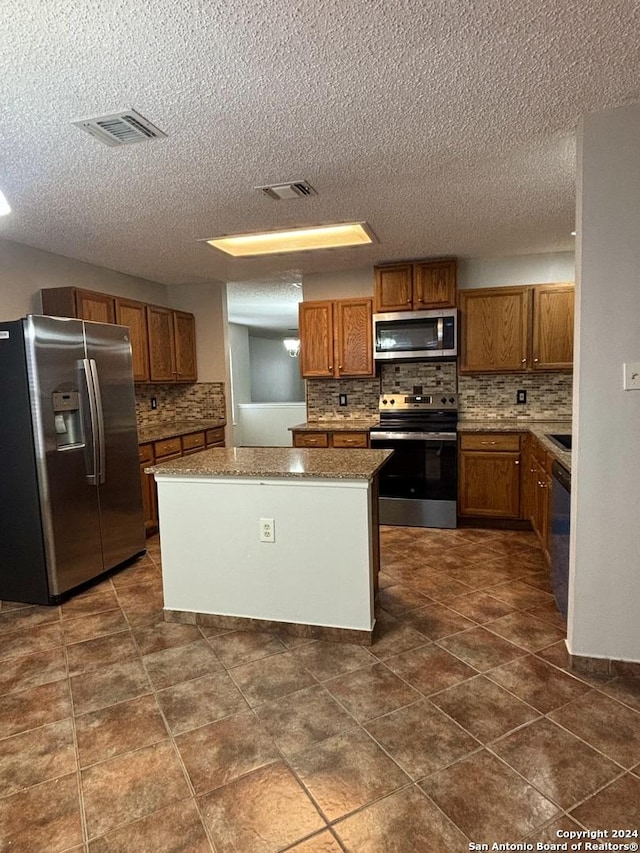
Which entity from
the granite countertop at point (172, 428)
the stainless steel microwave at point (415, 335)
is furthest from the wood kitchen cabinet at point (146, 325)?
the stainless steel microwave at point (415, 335)

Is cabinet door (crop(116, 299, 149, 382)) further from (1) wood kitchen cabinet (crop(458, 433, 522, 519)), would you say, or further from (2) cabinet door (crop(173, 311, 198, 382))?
(1) wood kitchen cabinet (crop(458, 433, 522, 519))

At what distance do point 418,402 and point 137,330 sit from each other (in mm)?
2683

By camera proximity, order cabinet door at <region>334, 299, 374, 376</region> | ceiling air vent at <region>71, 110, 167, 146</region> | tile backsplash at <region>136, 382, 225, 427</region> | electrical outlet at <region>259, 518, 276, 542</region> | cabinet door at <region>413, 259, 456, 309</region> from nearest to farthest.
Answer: ceiling air vent at <region>71, 110, 167, 146</region> → electrical outlet at <region>259, 518, 276, 542</region> → cabinet door at <region>413, 259, 456, 309</region> → cabinet door at <region>334, 299, 374, 376</region> → tile backsplash at <region>136, 382, 225, 427</region>

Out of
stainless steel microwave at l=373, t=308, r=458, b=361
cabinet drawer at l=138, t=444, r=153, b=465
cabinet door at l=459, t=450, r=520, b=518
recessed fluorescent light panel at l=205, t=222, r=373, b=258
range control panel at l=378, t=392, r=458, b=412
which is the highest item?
recessed fluorescent light panel at l=205, t=222, r=373, b=258

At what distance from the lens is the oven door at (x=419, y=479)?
423 cm

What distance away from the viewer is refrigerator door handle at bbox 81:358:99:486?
3270mm

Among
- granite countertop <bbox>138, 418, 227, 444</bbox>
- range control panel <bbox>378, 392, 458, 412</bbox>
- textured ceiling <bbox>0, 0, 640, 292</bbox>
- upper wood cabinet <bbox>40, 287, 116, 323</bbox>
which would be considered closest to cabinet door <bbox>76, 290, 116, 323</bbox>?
upper wood cabinet <bbox>40, 287, 116, 323</bbox>

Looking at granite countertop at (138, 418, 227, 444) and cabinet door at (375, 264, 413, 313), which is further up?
cabinet door at (375, 264, 413, 313)

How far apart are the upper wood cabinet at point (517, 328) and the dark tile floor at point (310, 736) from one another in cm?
216

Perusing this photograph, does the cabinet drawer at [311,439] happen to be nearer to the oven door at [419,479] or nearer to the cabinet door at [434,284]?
the oven door at [419,479]

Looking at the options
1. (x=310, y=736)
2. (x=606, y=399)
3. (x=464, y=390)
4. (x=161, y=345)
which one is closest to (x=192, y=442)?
(x=161, y=345)

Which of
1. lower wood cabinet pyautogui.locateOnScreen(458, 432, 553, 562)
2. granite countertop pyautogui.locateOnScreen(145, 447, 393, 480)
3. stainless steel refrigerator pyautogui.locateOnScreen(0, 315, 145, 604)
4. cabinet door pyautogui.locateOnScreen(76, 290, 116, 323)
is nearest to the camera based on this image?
granite countertop pyautogui.locateOnScreen(145, 447, 393, 480)

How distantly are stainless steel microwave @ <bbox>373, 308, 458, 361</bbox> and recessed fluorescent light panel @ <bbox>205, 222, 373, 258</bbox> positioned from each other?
81 centimetres

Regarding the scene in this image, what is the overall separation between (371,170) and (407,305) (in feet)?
6.45
